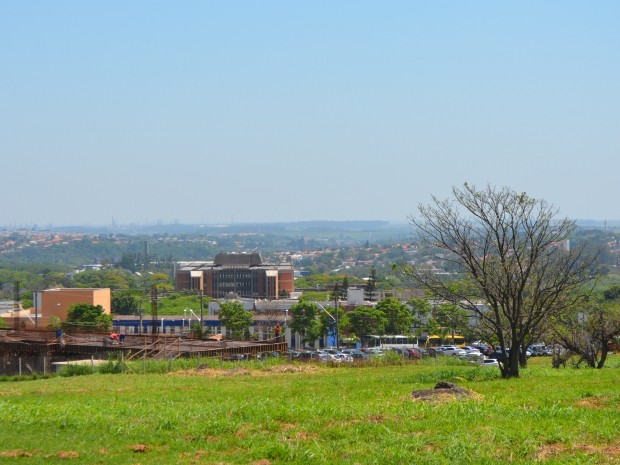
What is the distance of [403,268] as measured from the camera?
2184cm

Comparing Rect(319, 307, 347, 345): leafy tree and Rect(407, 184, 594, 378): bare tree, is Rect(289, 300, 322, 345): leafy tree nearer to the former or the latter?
Rect(319, 307, 347, 345): leafy tree

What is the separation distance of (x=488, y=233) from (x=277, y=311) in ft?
194

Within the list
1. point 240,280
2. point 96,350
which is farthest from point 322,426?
point 240,280

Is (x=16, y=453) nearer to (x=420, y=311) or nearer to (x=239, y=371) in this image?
(x=239, y=371)

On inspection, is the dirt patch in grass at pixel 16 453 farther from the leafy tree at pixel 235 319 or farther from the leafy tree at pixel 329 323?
the leafy tree at pixel 329 323

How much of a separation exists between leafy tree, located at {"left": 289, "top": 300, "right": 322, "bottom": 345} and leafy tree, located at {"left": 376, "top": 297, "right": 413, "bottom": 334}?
→ 5.61 m

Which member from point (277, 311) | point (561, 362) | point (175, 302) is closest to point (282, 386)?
point (561, 362)

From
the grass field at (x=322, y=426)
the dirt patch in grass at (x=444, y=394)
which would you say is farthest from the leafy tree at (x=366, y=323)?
the dirt patch in grass at (x=444, y=394)

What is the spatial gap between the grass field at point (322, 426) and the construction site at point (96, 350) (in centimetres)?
1346

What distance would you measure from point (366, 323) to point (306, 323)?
187 inches

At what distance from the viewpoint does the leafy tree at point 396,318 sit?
6538 centimetres

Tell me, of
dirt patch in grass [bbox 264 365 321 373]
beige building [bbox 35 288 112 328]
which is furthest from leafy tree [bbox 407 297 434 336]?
dirt patch in grass [bbox 264 365 321 373]

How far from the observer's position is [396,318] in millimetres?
65375

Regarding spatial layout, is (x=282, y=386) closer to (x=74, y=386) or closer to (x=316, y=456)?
(x=74, y=386)
